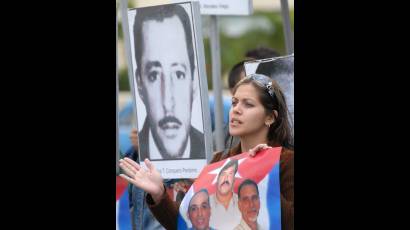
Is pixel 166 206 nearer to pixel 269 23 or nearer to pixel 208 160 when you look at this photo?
pixel 208 160

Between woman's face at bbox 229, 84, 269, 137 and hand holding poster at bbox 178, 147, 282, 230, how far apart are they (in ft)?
0.46

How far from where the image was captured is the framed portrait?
6.26m

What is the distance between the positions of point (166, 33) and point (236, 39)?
1.66 ft

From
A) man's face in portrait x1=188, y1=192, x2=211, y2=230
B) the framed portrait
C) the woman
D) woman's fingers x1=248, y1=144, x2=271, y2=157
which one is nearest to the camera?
the woman

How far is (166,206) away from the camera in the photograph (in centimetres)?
616

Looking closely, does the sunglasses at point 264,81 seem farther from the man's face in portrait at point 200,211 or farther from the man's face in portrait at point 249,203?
the man's face in portrait at point 200,211

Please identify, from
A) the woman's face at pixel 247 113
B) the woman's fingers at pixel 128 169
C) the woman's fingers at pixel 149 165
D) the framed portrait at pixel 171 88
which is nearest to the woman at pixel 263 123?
the woman's face at pixel 247 113

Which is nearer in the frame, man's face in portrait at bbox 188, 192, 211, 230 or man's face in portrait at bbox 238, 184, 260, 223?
man's face in portrait at bbox 238, 184, 260, 223

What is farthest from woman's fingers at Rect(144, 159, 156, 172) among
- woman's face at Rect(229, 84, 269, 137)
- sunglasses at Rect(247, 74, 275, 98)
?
sunglasses at Rect(247, 74, 275, 98)

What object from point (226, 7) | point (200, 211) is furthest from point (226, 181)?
point (226, 7)

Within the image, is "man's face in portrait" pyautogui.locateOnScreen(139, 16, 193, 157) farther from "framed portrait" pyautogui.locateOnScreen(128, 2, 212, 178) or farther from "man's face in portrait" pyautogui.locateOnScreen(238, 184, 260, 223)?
"man's face in portrait" pyautogui.locateOnScreen(238, 184, 260, 223)

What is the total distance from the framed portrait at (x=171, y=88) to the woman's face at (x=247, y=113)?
0.27m

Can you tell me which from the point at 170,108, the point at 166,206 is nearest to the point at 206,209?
the point at 166,206

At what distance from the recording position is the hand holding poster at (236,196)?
19.0 feet
